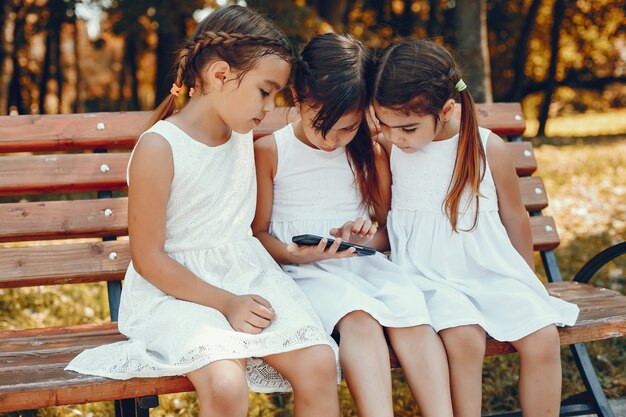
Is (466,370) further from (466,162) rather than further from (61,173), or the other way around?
(61,173)

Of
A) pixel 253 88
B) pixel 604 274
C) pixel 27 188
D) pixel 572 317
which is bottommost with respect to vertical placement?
pixel 604 274

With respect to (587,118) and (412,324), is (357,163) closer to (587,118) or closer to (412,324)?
(412,324)

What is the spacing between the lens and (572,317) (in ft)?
8.14

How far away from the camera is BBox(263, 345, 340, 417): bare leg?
214 centimetres

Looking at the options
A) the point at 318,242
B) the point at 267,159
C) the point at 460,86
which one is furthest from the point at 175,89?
the point at 460,86

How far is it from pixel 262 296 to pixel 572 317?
38.4 inches

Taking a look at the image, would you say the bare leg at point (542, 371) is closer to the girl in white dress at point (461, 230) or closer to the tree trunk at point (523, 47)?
the girl in white dress at point (461, 230)

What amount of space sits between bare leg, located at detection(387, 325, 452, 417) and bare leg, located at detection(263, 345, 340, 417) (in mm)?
263

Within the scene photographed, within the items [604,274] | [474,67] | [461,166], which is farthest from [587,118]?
[461,166]

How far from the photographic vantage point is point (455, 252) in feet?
8.88

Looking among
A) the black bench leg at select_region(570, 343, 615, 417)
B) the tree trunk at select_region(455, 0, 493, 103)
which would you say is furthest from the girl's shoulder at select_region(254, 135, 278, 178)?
the tree trunk at select_region(455, 0, 493, 103)

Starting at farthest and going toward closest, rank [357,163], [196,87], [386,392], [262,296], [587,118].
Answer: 1. [587,118]
2. [357,163]
3. [196,87]
4. [262,296]
5. [386,392]

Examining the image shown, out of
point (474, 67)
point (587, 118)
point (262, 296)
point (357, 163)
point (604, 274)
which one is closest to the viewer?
point (262, 296)

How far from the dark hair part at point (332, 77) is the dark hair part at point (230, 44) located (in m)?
0.11
